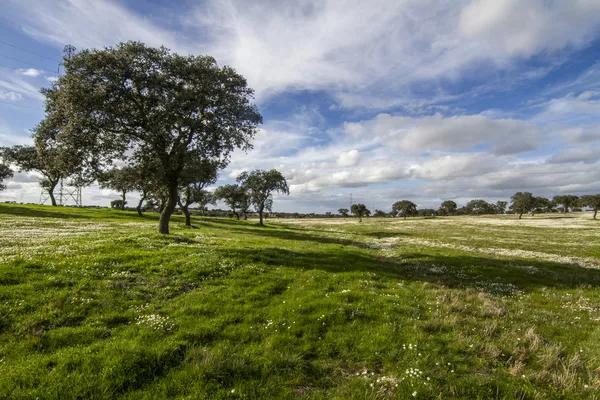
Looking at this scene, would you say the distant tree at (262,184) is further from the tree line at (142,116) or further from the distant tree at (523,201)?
the distant tree at (523,201)

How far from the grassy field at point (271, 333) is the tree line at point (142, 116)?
13021 mm

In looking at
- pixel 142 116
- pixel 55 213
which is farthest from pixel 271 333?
pixel 55 213

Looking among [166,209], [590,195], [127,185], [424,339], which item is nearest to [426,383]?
[424,339]

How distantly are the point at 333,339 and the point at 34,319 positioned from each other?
9.82 meters

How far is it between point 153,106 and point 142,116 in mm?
1459

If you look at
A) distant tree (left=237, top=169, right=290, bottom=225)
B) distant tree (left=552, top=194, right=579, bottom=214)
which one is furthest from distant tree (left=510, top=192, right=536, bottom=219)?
distant tree (left=237, top=169, right=290, bottom=225)

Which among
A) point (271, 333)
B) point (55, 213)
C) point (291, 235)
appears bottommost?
point (291, 235)

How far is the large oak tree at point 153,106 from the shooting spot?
77.4 ft

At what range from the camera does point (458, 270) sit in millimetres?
21609

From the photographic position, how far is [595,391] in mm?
6598

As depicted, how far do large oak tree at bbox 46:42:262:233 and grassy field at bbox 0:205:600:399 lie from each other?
13183mm

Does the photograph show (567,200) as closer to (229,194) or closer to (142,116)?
(229,194)

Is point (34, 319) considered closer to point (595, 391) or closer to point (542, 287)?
point (595, 391)

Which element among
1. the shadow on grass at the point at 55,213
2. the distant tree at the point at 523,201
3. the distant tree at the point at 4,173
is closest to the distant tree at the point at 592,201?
the distant tree at the point at 523,201
